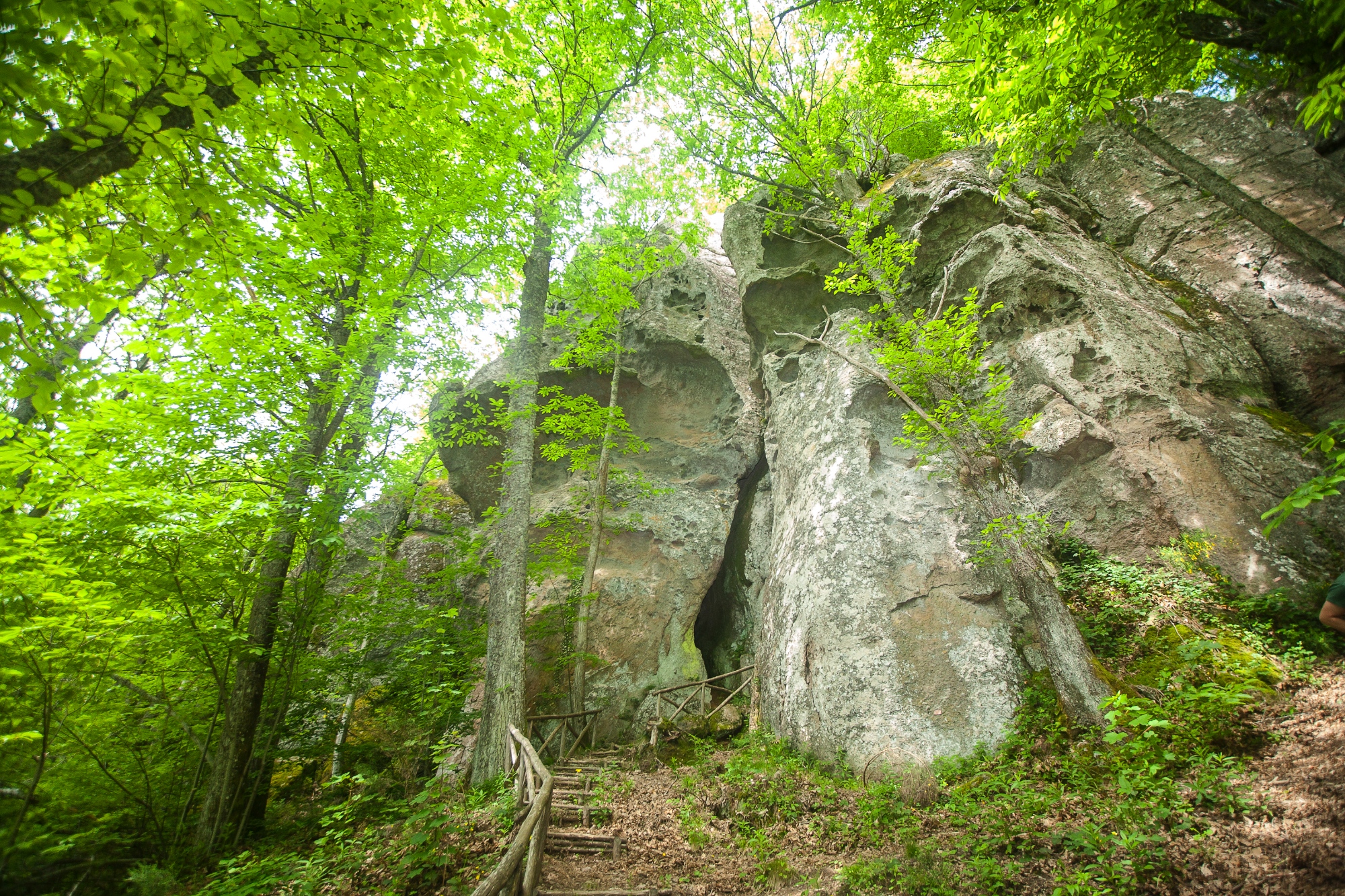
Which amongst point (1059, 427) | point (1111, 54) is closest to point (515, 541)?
point (1059, 427)

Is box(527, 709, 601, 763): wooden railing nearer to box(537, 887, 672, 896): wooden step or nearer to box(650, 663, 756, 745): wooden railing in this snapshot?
box(650, 663, 756, 745): wooden railing

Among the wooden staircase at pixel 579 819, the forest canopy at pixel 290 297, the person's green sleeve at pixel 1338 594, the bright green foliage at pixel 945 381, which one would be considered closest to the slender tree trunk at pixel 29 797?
the forest canopy at pixel 290 297

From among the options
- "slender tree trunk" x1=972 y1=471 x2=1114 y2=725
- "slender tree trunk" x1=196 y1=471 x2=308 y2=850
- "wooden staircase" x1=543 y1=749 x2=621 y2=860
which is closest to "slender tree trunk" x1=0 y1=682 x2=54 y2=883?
"slender tree trunk" x1=196 y1=471 x2=308 y2=850

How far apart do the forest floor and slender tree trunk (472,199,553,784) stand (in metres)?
1.80

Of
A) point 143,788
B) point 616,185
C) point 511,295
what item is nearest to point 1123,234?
point 616,185

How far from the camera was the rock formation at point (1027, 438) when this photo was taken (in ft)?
23.0

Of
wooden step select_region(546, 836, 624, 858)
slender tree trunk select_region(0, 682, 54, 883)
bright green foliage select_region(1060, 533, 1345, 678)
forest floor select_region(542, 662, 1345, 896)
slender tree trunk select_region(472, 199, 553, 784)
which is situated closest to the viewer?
forest floor select_region(542, 662, 1345, 896)

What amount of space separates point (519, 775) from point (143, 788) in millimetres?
4948

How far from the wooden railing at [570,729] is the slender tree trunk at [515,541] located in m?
2.22

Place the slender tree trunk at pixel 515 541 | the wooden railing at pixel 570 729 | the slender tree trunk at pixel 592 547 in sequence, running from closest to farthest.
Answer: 1. the slender tree trunk at pixel 515 541
2. the wooden railing at pixel 570 729
3. the slender tree trunk at pixel 592 547

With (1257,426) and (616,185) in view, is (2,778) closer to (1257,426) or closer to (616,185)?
(616,185)

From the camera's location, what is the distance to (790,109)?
11.7m

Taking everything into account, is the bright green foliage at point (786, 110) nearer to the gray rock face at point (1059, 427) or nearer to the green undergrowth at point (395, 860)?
the gray rock face at point (1059, 427)

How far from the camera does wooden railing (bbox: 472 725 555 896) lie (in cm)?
245
